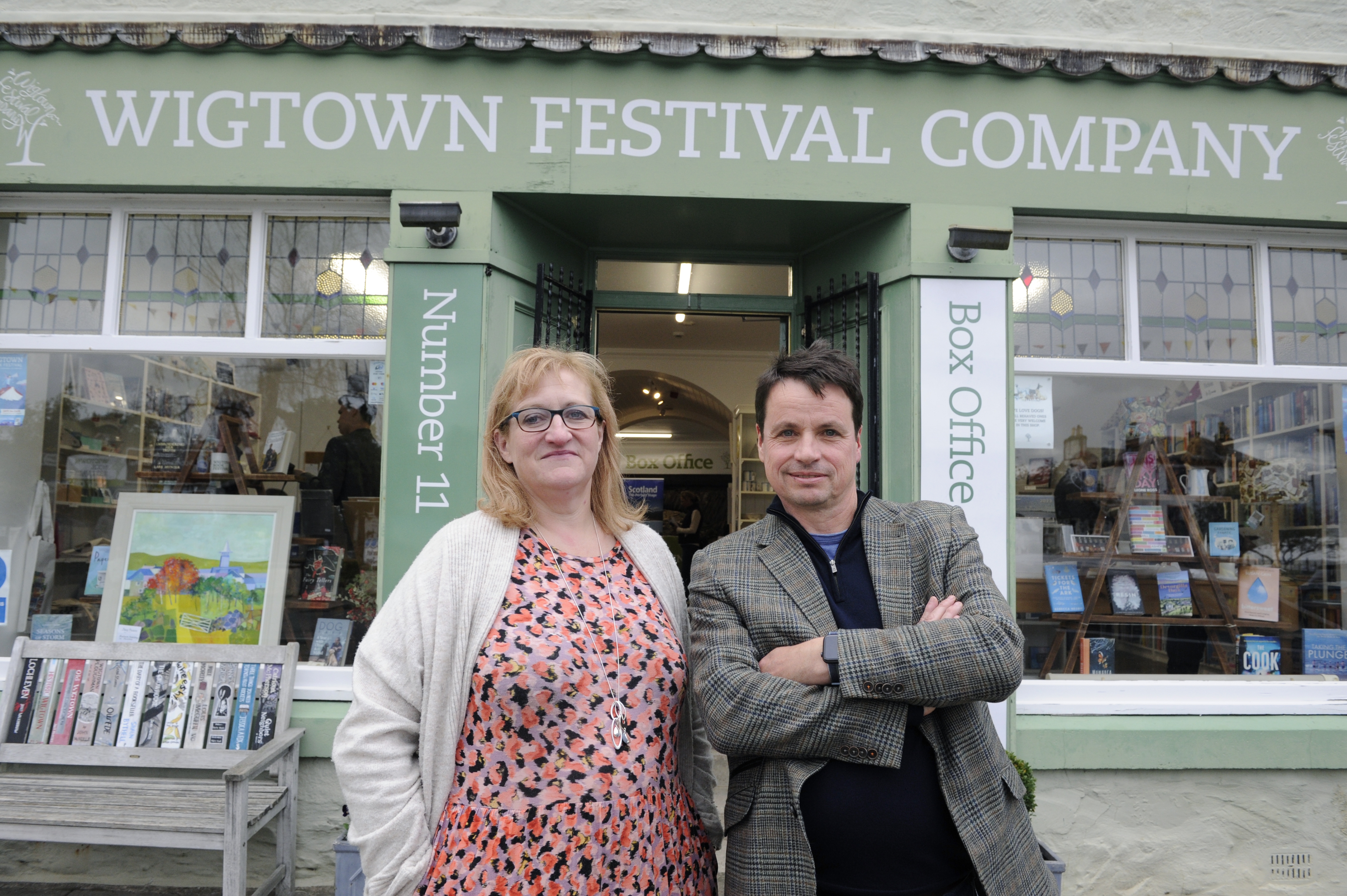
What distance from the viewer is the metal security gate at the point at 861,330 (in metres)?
4.09

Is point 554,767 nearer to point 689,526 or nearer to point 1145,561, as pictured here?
point 1145,561

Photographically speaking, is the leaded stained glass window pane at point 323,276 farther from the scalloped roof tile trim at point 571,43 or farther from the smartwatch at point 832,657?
the smartwatch at point 832,657

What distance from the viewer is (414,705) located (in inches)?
70.1

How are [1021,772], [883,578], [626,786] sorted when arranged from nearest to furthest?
[626,786] < [883,578] < [1021,772]

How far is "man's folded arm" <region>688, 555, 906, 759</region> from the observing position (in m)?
1.67

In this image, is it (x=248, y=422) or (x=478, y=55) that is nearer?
(x=478, y=55)

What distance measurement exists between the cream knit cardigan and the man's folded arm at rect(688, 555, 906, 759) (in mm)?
517

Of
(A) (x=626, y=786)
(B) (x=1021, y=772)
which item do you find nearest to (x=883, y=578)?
(A) (x=626, y=786)

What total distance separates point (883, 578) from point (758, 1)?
3503mm

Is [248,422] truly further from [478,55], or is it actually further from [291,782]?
[478,55]

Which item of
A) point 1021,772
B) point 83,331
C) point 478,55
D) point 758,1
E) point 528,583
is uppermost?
point 758,1

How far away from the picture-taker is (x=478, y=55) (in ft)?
13.3

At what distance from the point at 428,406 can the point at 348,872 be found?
1.98 meters

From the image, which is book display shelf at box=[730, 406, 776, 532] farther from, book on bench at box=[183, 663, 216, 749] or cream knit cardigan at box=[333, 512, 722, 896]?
cream knit cardigan at box=[333, 512, 722, 896]
